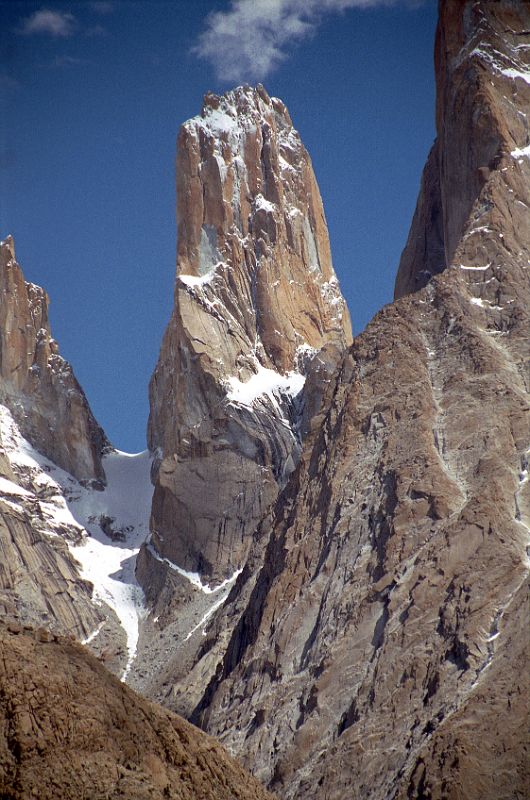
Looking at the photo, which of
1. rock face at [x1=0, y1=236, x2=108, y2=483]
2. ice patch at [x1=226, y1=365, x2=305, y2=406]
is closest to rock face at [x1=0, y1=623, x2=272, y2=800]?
ice patch at [x1=226, y1=365, x2=305, y2=406]

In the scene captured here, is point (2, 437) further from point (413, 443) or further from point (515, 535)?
point (515, 535)

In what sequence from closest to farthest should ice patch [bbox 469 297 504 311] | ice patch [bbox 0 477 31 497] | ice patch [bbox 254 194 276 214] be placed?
ice patch [bbox 469 297 504 311] → ice patch [bbox 0 477 31 497] → ice patch [bbox 254 194 276 214]

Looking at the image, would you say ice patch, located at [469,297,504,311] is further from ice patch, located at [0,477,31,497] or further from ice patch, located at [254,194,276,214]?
ice patch, located at [0,477,31,497]

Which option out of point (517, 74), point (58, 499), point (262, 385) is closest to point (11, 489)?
point (58, 499)

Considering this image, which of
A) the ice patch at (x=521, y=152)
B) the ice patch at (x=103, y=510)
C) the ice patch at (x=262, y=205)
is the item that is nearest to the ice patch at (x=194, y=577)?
the ice patch at (x=103, y=510)

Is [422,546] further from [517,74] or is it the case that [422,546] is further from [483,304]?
[517,74]

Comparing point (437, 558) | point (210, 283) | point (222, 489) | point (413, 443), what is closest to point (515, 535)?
point (437, 558)
